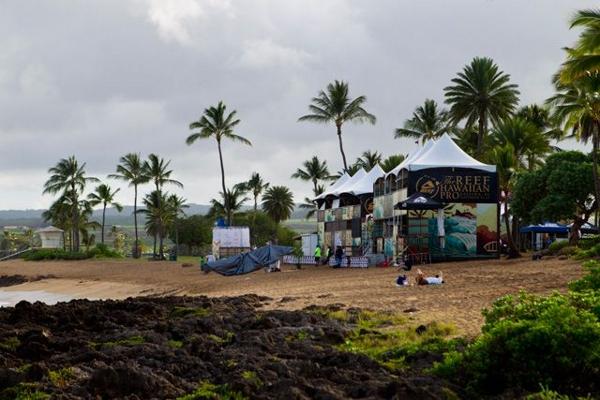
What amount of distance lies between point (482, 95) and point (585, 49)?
1228 inches

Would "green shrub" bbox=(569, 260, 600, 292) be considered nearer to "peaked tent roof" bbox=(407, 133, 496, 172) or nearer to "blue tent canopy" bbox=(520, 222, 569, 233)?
"peaked tent roof" bbox=(407, 133, 496, 172)

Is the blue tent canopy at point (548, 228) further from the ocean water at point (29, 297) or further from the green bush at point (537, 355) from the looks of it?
the green bush at point (537, 355)

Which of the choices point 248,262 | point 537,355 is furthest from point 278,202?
point 537,355

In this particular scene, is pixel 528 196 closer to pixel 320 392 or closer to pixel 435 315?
pixel 435 315

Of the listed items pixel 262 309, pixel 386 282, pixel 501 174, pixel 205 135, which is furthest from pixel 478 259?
pixel 205 135

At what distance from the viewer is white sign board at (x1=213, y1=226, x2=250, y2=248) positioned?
51.3m

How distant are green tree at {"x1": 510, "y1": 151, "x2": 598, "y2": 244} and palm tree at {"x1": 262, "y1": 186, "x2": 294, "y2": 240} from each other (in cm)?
6085

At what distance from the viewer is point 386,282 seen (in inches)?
985

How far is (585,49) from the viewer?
21.5 metres

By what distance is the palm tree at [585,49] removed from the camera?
21469mm

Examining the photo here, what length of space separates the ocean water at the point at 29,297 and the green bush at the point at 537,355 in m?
27.5

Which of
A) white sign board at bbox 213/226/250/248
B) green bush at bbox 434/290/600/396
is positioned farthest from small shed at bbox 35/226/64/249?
green bush at bbox 434/290/600/396

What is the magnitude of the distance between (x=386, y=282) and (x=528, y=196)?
19210 millimetres

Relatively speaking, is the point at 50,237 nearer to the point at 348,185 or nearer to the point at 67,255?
the point at 67,255
